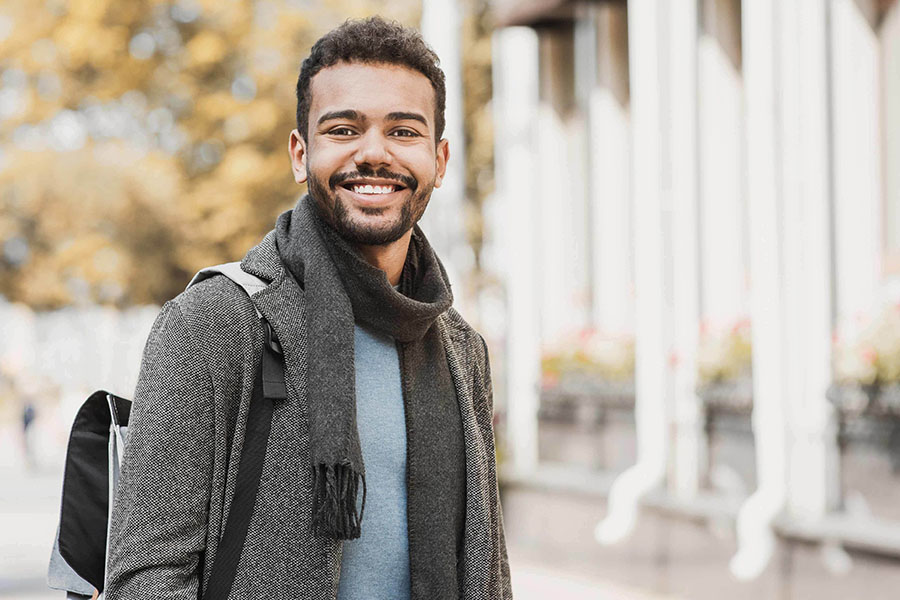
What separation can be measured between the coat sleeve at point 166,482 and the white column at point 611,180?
9210mm

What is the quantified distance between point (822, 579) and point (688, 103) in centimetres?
380

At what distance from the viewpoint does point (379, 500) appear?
2.43m

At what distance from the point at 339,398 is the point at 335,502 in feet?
0.57

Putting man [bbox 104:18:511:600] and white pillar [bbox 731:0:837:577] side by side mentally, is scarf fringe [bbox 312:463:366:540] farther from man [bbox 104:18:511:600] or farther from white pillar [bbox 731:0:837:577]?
white pillar [bbox 731:0:837:577]

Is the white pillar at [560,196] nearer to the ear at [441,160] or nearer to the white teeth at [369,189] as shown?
the ear at [441,160]

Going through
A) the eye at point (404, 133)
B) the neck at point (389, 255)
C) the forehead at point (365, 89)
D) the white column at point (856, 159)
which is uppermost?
the white column at point (856, 159)

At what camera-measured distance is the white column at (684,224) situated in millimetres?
10039

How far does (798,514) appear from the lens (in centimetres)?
840

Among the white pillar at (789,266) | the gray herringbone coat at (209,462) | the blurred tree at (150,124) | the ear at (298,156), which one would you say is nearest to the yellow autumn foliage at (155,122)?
the blurred tree at (150,124)

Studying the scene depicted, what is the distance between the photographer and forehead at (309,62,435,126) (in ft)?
8.07

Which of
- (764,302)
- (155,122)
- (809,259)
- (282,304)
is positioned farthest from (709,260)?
(155,122)

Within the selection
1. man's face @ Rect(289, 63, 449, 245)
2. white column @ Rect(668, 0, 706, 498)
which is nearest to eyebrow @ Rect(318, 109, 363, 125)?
man's face @ Rect(289, 63, 449, 245)

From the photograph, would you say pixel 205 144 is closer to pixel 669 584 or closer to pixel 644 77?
pixel 644 77

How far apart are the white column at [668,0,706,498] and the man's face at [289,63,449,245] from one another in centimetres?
767
